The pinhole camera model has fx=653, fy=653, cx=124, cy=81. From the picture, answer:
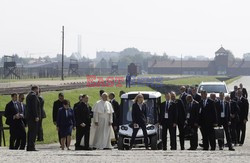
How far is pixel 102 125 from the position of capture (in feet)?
60.3

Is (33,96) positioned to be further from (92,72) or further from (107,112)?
(92,72)

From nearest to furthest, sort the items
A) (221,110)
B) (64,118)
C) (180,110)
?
(64,118)
(180,110)
(221,110)

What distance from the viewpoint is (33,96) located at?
16562 millimetres

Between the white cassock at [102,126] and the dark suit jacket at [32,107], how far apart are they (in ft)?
6.69

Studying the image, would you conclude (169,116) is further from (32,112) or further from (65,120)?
(32,112)

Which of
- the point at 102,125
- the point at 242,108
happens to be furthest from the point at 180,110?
the point at 242,108

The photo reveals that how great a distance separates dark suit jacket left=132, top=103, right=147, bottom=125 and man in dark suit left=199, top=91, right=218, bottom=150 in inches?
70.2

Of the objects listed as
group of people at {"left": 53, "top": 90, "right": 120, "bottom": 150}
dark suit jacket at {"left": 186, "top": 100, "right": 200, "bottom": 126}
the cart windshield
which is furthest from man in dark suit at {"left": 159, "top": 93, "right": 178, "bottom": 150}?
group of people at {"left": 53, "top": 90, "right": 120, "bottom": 150}

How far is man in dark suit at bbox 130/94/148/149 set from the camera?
58.4ft

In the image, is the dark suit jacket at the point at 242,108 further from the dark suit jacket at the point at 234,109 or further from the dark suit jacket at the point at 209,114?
the dark suit jacket at the point at 209,114

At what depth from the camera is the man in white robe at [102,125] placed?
1814 cm

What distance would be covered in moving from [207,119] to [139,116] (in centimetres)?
208

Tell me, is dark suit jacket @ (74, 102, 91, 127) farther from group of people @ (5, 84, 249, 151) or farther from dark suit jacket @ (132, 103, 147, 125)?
dark suit jacket @ (132, 103, 147, 125)

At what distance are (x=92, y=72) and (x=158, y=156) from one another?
159 metres
